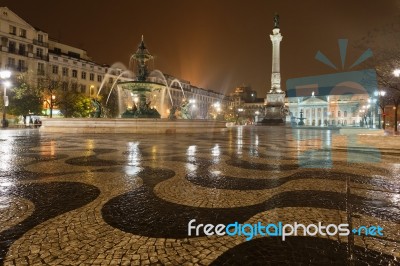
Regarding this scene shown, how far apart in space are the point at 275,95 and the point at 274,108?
3.23 metres

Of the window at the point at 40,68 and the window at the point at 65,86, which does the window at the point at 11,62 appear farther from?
the window at the point at 65,86

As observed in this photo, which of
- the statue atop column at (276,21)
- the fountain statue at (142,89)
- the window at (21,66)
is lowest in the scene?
the fountain statue at (142,89)

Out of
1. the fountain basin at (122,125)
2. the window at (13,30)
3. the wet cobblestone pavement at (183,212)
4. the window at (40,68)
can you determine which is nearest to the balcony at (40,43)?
the window at (13,30)

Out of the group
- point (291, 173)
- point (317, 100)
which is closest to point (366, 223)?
point (291, 173)

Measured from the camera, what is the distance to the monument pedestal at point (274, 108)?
6097cm

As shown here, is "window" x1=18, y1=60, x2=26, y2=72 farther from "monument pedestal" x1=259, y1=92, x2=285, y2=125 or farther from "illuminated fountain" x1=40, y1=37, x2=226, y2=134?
"monument pedestal" x1=259, y1=92, x2=285, y2=125

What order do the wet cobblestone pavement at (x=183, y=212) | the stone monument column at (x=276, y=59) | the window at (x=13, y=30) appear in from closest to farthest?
the wet cobblestone pavement at (x=183, y=212)
the window at (x=13, y=30)
the stone monument column at (x=276, y=59)

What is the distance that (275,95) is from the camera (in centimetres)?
6253

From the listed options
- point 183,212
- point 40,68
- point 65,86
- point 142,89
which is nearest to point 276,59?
point 142,89

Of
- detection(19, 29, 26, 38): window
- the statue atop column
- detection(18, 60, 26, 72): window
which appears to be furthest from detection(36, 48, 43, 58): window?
the statue atop column

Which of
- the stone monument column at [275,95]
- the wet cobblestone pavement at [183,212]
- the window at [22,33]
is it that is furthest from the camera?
the stone monument column at [275,95]

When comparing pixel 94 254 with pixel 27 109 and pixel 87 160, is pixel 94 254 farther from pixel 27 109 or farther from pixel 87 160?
pixel 27 109

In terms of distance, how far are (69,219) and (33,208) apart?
34.4 inches

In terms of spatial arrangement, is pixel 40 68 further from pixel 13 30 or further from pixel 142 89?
pixel 142 89
